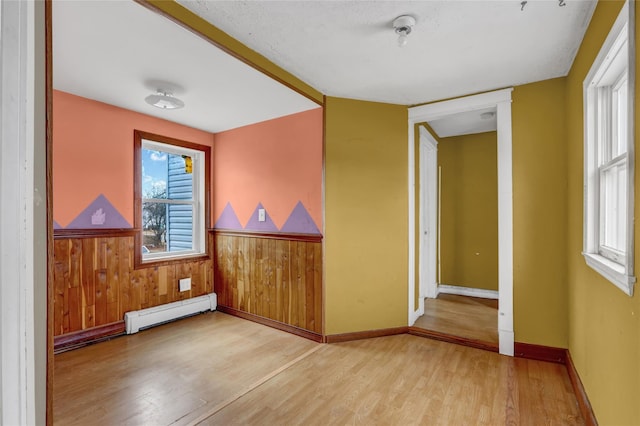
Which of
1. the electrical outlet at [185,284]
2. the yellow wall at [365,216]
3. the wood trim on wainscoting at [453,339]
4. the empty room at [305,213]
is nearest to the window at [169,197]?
the empty room at [305,213]

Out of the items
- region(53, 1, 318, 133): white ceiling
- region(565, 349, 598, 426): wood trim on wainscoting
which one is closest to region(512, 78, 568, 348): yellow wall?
region(565, 349, 598, 426): wood trim on wainscoting

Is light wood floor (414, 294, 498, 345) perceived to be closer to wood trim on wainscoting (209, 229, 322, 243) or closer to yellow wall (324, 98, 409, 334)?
yellow wall (324, 98, 409, 334)

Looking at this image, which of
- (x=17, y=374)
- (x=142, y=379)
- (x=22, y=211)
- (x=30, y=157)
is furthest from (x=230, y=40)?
(x=142, y=379)

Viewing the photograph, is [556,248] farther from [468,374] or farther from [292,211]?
[292,211]

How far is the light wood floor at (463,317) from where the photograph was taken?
303 cm

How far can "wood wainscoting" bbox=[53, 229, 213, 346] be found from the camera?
278 cm

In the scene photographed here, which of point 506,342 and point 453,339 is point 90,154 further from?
point 506,342

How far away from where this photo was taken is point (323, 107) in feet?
9.89

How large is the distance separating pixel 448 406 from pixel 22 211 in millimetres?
2402

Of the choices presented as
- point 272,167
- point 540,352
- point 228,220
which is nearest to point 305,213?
point 272,167

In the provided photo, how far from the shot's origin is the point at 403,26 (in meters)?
1.82

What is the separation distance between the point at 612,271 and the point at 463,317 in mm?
2362

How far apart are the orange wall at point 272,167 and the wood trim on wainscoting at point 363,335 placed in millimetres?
1158

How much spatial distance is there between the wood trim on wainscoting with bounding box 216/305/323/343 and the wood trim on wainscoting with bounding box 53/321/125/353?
3.73 ft
